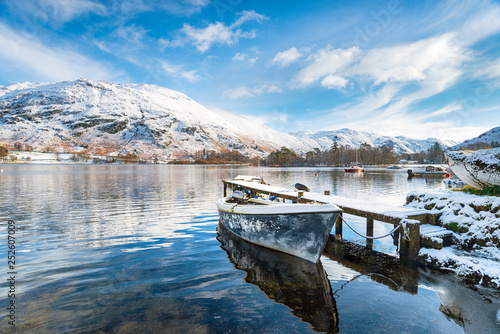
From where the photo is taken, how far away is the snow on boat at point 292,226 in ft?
31.4

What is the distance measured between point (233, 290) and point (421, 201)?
482 inches

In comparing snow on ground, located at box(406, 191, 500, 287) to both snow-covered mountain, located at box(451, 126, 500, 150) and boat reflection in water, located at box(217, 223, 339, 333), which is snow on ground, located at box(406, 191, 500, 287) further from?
snow-covered mountain, located at box(451, 126, 500, 150)

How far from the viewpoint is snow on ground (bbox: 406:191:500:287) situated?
8773 millimetres

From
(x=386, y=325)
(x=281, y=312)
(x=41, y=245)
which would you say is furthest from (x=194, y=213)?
(x=386, y=325)

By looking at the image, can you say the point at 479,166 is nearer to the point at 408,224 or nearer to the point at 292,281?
the point at 408,224

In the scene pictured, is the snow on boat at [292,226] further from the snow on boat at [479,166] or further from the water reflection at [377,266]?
the snow on boat at [479,166]

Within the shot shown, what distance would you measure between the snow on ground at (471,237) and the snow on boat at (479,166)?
172 cm

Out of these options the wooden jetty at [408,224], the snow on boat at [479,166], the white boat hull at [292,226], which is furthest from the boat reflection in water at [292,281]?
the snow on boat at [479,166]

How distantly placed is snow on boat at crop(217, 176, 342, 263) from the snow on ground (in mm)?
4392

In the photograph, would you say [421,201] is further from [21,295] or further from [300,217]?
[21,295]

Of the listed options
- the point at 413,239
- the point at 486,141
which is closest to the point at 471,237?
the point at 413,239

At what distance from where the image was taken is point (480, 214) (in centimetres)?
1088

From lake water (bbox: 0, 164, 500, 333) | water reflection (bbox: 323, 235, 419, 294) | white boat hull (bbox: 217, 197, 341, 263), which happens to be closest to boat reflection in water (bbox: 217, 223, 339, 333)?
lake water (bbox: 0, 164, 500, 333)

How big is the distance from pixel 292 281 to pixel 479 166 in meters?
12.2
